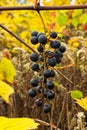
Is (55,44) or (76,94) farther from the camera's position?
(76,94)

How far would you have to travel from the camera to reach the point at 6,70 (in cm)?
142

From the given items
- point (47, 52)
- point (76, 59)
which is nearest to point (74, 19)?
point (76, 59)

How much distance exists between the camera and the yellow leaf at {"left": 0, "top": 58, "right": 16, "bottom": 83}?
1.39 metres

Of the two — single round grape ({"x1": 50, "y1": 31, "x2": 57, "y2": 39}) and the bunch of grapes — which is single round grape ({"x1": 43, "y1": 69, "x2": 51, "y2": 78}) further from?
single round grape ({"x1": 50, "y1": 31, "x2": 57, "y2": 39})

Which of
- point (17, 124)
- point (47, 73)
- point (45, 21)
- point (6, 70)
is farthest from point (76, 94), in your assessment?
point (45, 21)

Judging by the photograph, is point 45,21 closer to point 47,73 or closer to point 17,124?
point 47,73

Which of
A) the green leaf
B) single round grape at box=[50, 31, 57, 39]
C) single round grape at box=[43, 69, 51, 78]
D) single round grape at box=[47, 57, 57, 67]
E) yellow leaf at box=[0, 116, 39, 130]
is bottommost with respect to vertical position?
yellow leaf at box=[0, 116, 39, 130]

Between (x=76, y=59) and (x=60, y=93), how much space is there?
30 cm

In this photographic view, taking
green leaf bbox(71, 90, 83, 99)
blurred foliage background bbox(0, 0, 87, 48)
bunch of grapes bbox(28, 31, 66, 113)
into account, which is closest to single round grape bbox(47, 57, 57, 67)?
bunch of grapes bbox(28, 31, 66, 113)

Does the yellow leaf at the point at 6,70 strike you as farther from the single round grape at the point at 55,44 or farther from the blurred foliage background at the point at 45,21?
the blurred foliage background at the point at 45,21

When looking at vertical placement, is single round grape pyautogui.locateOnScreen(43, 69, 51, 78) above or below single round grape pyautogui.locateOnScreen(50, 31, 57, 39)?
below

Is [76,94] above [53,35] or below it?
below

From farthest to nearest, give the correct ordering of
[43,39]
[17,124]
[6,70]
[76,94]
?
[6,70] < [76,94] < [43,39] < [17,124]

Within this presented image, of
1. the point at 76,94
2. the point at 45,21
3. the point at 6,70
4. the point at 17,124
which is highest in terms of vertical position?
the point at 45,21
